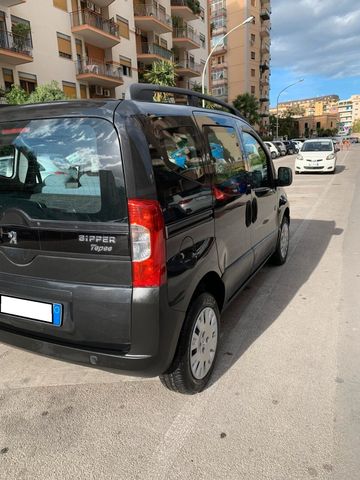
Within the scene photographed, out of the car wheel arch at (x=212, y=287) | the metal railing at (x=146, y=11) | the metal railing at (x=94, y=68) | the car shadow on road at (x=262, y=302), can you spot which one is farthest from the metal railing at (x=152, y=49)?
the car wheel arch at (x=212, y=287)

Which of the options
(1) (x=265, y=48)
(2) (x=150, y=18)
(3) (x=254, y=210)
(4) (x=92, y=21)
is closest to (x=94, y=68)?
(4) (x=92, y=21)

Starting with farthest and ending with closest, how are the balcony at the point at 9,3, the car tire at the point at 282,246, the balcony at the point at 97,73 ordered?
the balcony at the point at 97,73, the balcony at the point at 9,3, the car tire at the point at 282,246

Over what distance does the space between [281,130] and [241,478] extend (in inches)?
3192

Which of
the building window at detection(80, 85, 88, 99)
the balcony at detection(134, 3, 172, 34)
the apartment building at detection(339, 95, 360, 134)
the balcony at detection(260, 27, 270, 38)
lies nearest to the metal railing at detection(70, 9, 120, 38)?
the building window at detection(80, 85, 88, 99)

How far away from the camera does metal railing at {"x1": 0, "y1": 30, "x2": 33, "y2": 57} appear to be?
18.0m

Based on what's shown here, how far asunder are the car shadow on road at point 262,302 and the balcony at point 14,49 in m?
17.7

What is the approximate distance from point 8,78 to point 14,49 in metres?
1.52

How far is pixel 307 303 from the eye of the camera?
3984 mm

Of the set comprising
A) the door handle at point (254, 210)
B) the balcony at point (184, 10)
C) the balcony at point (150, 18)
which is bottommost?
the door handle at point (254, 210)

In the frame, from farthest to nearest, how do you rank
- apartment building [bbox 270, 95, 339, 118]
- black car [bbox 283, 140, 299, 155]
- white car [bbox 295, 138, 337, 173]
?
apartment building [bbox 270, 95, 339, 118]
black car [bbox 283, 140, 299, 155]
white car [bbox 295, 138, 337, 173]

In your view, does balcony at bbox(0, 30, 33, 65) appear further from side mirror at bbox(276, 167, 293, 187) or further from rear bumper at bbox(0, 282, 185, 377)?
rear bumper at bbox(0, 282, 185, 377)

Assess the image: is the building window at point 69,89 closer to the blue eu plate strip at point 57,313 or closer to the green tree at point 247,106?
the blue eu plate strip at point 57,313

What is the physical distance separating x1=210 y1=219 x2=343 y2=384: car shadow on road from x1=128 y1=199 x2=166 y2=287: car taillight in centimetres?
117

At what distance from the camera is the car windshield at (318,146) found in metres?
18.1
